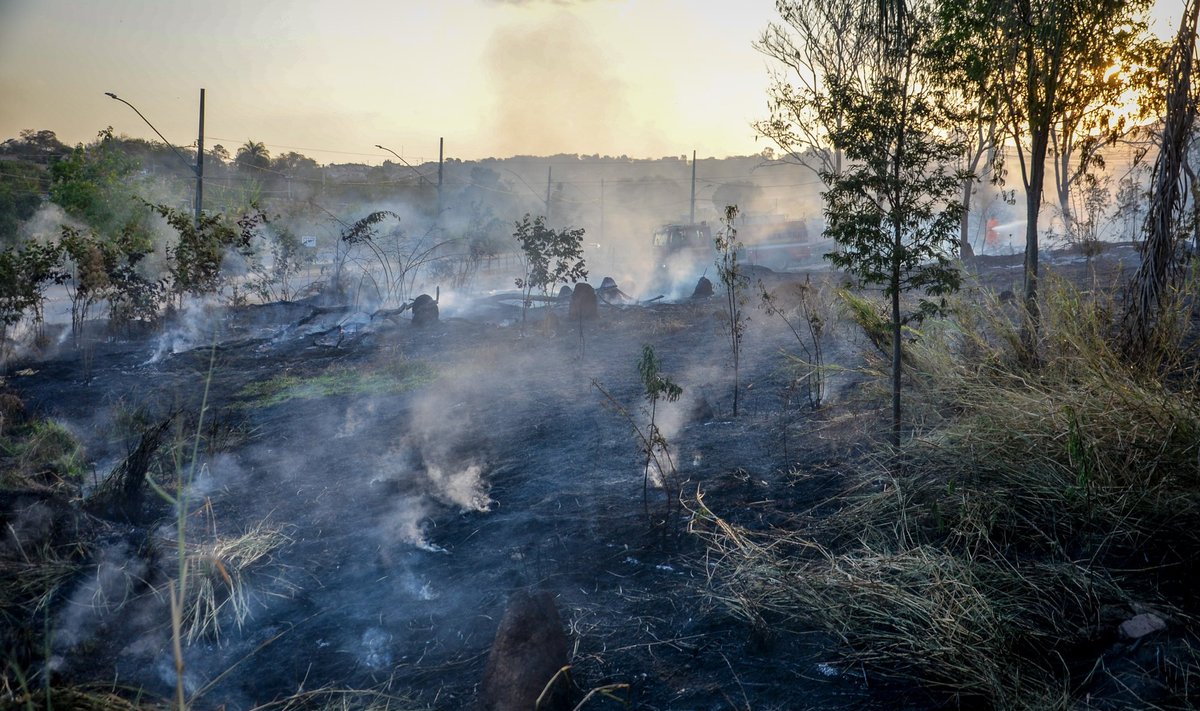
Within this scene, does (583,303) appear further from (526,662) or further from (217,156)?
(217,156)

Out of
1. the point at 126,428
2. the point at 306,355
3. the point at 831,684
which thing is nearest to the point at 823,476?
the point at 831,684

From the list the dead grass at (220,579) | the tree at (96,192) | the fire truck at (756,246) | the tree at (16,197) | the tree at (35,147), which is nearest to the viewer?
the dead grass at (220,579)

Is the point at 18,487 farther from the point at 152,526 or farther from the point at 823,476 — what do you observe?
the point at 823,476

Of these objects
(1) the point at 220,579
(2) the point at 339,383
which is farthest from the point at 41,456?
(2) the point at 339,383

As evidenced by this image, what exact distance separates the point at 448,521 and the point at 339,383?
5731 millimetres

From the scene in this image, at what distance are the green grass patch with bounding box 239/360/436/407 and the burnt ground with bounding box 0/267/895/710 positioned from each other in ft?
0.77

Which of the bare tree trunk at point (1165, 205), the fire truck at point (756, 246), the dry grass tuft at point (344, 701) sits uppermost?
the fire truck at point (756, 246)

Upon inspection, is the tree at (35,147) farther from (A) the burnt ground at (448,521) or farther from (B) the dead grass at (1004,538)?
(B) the dead grass at (1004,538)

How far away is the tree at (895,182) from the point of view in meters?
5.82

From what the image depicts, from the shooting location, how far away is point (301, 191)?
5356cm

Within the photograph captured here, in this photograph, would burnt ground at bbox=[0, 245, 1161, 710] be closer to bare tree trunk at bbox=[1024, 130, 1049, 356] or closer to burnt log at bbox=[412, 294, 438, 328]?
bare tree trunk at bbox=[1024, 130, 1049, 356]

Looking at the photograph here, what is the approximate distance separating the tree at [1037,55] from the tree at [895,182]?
1647mm

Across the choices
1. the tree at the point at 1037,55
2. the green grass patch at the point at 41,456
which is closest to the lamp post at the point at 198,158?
the green grass patch at the point at 41,456

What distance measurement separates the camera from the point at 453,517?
6.41m
